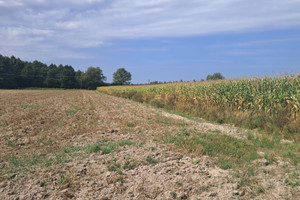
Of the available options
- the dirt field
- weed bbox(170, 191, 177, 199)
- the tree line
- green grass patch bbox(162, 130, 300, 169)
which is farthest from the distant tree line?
weed bbox(170, 191, 177, 199)

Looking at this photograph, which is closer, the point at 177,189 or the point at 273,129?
the point at 177,189

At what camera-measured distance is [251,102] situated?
1221 centimetres

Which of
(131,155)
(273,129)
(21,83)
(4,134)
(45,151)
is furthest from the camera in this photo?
(21,83)

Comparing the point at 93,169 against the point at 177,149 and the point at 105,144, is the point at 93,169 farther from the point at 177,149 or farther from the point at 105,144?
the point at 177,149

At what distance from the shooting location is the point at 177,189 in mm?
4219

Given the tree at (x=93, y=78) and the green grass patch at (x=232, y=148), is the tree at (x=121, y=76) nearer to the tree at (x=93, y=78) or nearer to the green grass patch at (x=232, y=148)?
the tree at (x=93, y=78)

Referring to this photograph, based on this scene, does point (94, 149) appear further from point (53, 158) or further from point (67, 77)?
point (67, 77)

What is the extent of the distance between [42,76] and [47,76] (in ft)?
6.11

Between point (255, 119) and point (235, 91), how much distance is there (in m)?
3.04

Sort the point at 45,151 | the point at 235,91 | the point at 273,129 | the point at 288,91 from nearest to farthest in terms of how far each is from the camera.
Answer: the point at 45,151 → the point at 273,129 → the point at 288,91 → the point at 235,91

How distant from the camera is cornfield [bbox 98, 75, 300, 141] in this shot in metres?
9.84

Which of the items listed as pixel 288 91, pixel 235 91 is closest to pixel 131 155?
pixel 288 91

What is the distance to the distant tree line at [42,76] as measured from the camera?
83688 millimetres

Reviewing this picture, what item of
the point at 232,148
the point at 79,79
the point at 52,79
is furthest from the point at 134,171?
the point at 79,79
